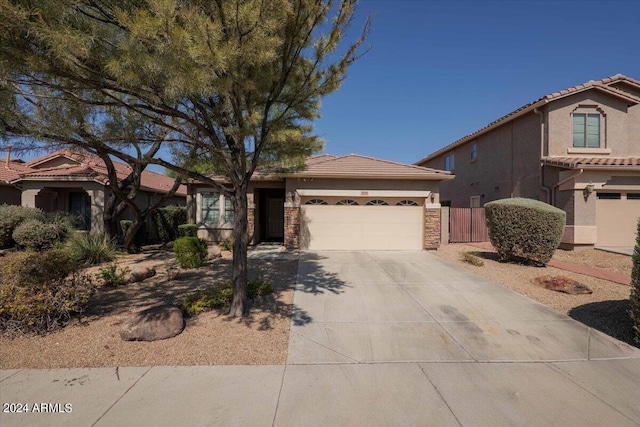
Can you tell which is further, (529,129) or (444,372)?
(529,129)

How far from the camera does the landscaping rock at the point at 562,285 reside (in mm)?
7246

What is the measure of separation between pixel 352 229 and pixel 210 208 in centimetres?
651

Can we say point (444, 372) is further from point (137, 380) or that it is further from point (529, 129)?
point (529, 129)

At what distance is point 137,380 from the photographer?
145 inches

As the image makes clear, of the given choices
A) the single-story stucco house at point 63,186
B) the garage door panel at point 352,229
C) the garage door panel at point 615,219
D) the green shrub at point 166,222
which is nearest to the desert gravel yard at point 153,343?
the garage door panel at point 352,229

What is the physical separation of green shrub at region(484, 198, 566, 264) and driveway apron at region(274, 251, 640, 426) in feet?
11.8

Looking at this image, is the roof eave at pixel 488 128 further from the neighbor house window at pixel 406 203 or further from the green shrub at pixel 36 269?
the green shrub at pixel 36 269

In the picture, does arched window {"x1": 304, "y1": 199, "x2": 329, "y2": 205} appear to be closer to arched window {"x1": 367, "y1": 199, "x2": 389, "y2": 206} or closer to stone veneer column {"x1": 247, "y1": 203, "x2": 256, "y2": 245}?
arched window {"x1": 367, "y1": 199, "x2": 389, "y2": 206}

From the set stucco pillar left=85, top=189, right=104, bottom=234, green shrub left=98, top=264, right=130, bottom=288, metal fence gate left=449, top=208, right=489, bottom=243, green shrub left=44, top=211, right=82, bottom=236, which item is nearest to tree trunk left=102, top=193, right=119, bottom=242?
green shrub left=44, top=211, right=82, bottom=236

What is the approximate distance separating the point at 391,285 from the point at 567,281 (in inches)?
159

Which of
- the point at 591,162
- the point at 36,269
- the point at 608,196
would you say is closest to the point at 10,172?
the point at 36,269

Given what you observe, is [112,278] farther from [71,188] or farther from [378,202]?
[71,188]

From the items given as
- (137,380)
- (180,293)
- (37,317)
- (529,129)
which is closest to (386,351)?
(137,380)

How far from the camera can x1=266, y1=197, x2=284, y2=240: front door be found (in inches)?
693
